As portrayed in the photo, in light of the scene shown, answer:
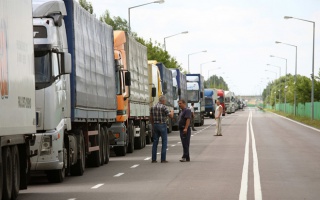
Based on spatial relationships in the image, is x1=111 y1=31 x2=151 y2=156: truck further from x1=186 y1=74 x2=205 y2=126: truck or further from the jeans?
x1=186 y1=74 x2=205 y2=126: truck

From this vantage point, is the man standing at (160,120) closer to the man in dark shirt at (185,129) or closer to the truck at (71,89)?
the man in dark shirt at (185,129)

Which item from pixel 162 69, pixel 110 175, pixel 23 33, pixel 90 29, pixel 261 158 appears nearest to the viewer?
pixel 23 33

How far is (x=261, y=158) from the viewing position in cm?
2733

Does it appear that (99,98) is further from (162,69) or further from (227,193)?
(162,69)

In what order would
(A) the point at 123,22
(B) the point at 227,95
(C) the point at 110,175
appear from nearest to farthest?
(C) the point at 110,175 < (B) the point at 227,95 < (A) the point at 123,22

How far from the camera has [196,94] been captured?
6775 cm

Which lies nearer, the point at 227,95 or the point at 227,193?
the point at 227,193

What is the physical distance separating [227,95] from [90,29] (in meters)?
106

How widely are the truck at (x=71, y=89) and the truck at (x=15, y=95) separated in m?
2.25

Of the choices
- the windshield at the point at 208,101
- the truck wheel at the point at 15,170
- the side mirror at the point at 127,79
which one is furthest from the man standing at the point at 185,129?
the windshield at the point at 208,101

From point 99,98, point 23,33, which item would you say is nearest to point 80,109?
point 99,98

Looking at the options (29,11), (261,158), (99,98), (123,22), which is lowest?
(261,158)

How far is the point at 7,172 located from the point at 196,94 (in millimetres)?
53774

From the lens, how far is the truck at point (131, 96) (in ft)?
94.0
